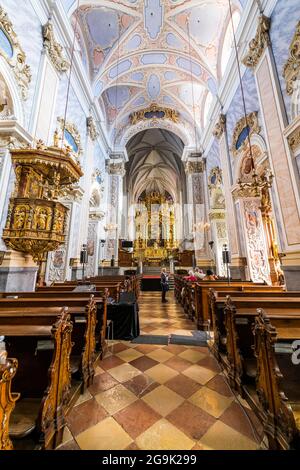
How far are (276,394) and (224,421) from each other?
23.0 inches

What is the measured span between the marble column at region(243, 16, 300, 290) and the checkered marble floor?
107 inches

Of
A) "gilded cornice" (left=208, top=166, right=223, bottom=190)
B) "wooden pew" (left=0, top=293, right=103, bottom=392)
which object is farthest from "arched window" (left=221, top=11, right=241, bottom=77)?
"wooden pew" (left=0, top=293, right=103, bottom=392)

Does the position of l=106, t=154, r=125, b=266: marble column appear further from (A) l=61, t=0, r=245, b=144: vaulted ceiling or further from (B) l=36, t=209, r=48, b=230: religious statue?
(B) l=36, t=209, r=48, b=230: religious statue

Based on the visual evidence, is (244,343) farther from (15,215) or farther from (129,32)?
(129,32)

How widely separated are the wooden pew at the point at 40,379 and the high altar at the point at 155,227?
19622 millimetres

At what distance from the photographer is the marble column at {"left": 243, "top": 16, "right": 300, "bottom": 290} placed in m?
3.93

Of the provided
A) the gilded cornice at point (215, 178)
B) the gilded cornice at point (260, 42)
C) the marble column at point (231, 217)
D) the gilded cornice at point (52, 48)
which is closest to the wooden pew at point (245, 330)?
the marble column at point (231, 217)

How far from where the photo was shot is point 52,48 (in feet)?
16.7

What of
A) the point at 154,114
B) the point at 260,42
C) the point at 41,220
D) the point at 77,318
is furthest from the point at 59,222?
the point at 154,114

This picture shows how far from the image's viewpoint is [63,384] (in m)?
1.67

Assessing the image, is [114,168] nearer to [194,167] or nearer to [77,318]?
[194,167]

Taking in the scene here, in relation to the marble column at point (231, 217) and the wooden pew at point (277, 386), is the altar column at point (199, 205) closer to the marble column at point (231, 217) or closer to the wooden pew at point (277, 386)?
the marble column at point (231, 217)

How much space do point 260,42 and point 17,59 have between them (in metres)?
5.58
